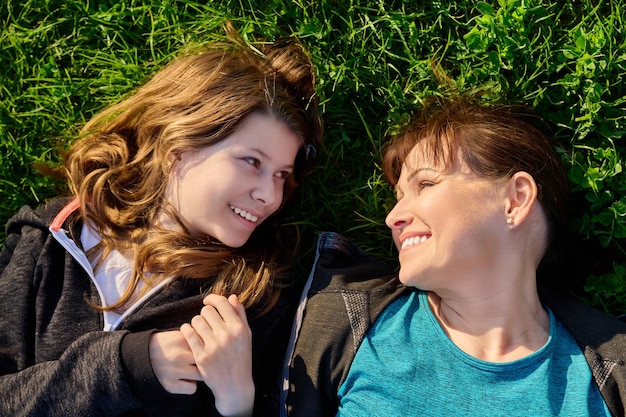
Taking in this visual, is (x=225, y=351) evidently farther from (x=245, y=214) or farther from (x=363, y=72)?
(x=363, y=72)

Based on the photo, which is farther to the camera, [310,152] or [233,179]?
[310,152]

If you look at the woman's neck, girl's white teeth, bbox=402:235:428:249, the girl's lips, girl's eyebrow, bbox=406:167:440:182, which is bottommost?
the woman's neck

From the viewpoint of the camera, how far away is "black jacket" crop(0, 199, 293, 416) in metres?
2.80

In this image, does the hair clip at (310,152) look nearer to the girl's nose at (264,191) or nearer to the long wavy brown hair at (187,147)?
the long wavy brown hair at (187,147)

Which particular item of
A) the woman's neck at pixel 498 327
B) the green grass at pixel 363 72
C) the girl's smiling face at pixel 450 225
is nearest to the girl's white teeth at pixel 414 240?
the girl's smiling face at pixel 450 225

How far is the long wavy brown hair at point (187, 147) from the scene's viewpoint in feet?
10.4

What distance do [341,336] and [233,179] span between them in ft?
3.01

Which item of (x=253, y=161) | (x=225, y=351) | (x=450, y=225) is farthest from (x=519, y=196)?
(x=225, y=351)

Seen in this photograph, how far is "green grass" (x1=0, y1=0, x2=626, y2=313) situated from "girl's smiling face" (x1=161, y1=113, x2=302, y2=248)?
462mm

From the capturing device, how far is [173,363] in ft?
9.33

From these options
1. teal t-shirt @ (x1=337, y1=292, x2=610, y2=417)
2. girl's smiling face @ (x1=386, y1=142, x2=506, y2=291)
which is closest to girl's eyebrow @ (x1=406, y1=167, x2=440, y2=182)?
girl's smiling face @ (x1=386, y1=142, x2=506, y2=291)

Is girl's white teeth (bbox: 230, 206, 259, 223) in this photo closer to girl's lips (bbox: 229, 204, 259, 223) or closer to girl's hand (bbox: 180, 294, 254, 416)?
girl's lips (bbox: 229, 204, 259, 223)

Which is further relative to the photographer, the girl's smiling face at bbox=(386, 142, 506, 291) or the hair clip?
the hair clip

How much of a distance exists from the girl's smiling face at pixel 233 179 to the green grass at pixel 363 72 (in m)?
0.46
